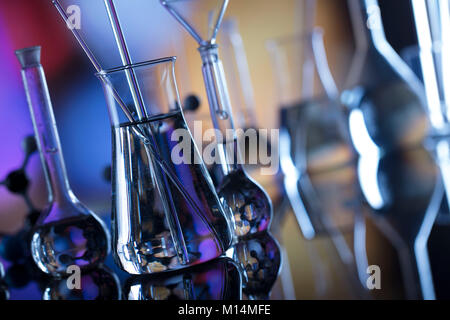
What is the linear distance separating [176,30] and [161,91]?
4.49 feet

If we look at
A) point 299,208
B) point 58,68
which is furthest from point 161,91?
point 58,68

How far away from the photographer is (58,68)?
1.64m

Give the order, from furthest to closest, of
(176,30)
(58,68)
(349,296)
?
(176,30), (58,68), (349,296)

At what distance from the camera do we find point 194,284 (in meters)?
0.44

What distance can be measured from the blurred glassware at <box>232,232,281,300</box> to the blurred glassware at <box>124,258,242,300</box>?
1 centimetres

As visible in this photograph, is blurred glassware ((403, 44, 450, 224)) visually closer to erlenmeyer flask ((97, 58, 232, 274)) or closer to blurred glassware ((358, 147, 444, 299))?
blurred glassware ((358, 147, 444, 299))

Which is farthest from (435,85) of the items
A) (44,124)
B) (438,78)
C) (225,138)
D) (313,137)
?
(44,124)

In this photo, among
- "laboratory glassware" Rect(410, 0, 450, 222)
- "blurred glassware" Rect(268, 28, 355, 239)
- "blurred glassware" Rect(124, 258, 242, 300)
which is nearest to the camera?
"blurred glassware" Rect(124, 258, 242, 300)

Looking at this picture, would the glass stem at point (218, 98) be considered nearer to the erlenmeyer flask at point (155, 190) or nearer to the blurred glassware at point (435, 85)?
the erlenmeyer flask at point (155, 190)

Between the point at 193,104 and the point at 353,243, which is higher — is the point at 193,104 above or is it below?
above

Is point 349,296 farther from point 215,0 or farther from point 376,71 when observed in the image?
point 376,71

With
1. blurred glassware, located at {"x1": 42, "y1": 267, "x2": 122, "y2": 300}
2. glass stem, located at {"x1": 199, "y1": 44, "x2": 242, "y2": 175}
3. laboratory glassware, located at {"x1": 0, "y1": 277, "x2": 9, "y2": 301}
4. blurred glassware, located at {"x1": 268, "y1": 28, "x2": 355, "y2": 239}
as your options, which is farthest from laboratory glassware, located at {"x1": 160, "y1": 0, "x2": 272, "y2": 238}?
blurred glassware, located at {"x1": 268, "y1": 28, "x2": 355, "y2": 239}

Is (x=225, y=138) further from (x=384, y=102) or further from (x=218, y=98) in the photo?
(x=384, y=102)

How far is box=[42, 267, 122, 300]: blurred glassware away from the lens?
0.50m
